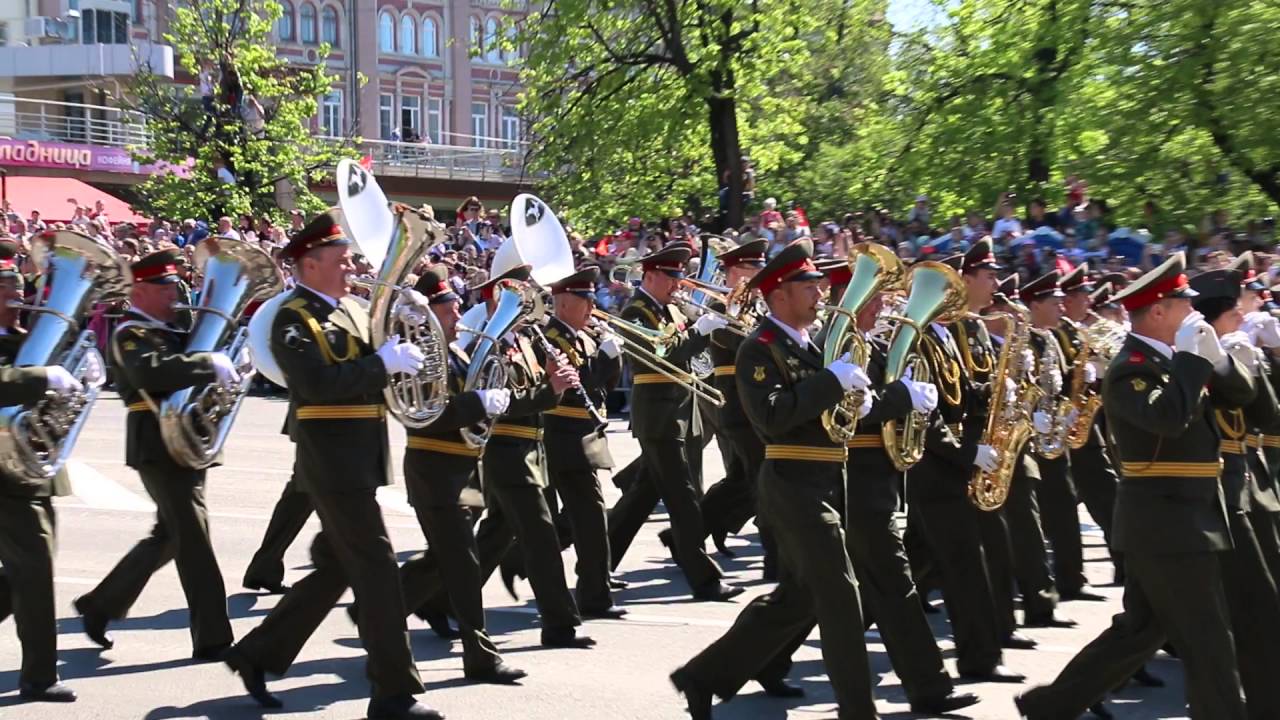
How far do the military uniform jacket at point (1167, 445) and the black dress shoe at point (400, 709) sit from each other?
2793 millimetres

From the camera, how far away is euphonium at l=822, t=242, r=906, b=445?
662 centimetres

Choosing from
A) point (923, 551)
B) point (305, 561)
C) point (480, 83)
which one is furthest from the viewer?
point (480, 83)

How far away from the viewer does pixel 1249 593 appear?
256 inches

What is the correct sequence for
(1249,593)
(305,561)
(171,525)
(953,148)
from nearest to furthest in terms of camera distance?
(1249,593)
(171,525)
(305,561)
(953,148)

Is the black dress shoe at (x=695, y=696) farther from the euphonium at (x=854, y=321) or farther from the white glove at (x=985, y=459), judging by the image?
the white glove at (x=985, y=459)

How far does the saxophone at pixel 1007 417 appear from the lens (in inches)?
316

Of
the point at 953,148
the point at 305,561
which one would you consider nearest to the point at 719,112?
the point at 953,148

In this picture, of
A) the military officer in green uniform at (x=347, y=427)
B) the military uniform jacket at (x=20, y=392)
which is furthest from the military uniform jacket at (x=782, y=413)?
the military uniform jacket at (x=20, y=392)

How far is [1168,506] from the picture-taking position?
20.4ft

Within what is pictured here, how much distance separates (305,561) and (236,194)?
2217 centimetres

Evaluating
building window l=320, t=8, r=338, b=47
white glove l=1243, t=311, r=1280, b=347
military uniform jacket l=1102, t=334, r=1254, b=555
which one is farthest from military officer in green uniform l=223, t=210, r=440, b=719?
building window l=320, t=8, r=338, b=47

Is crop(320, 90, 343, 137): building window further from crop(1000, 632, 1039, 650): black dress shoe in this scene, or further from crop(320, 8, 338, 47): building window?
crop(1000, 632, 1039, 650): black dress shoe

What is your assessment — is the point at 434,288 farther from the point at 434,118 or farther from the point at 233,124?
the point at 434,118

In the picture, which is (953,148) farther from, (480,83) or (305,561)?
(480,83)
